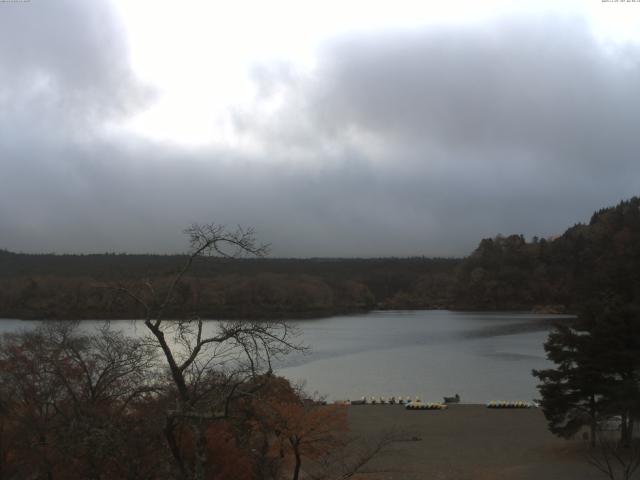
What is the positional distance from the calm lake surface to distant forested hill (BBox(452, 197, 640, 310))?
68296 millimetres

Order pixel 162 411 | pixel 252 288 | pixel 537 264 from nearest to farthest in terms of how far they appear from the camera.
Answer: pixel 162 411, pixel 252 288, pixel 537 264

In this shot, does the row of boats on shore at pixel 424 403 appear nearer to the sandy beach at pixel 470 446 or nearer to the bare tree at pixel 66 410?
the sandy beach at pixel 470 446

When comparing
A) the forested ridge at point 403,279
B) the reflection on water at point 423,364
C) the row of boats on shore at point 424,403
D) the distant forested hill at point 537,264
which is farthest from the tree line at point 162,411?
the distant forested hill at point 537,264

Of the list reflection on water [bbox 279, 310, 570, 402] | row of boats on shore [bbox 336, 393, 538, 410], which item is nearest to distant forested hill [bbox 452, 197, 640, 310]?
reflection on water [bbox 279, 310, 570, 402]

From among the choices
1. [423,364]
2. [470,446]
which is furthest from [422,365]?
[470,446]

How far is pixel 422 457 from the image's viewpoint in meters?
23.1

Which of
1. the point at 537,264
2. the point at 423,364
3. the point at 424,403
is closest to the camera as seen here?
the point at 424,403

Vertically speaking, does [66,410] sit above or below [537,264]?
below

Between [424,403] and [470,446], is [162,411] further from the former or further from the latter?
[424,403]

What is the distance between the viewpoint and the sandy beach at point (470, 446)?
19875 millimetres

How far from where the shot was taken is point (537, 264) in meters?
154

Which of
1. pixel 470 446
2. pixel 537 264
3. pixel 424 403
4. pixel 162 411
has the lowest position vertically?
pixel 424 403

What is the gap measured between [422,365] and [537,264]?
363 feet

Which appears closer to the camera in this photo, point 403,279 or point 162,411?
point 162,411
